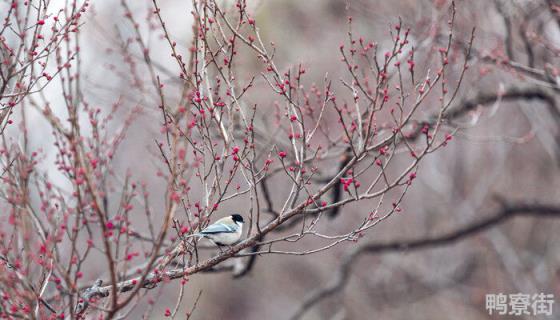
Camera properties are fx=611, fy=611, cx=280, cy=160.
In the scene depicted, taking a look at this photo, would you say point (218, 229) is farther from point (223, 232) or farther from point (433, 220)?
point (433, 220)

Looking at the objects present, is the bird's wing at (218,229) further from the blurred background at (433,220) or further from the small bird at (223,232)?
the blurred background at (433,220)

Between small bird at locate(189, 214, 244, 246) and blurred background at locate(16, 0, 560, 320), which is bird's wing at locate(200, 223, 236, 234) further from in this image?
blurred background at locate(16, 0, 560, 320)

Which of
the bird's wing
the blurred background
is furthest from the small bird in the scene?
the blurred background

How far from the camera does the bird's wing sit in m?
3.85

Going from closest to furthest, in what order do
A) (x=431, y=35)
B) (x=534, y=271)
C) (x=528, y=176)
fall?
(x=431, y=35), (x=534, y=271), (x=528, y=176)

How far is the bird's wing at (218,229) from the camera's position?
3.85m

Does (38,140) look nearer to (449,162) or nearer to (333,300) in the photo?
(333,300)

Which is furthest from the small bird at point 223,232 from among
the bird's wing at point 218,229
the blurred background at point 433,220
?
the blurred background at point 433,220

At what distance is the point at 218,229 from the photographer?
13.0 ft

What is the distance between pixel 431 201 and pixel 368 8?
8.16 metres

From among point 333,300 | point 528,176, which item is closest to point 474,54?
point 528,176

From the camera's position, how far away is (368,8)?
7.71 m

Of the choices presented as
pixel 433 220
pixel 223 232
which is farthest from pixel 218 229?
pixel 433 220

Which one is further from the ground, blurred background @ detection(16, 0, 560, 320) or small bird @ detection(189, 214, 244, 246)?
blurred background @ detection(16, 0, 560, 320)
